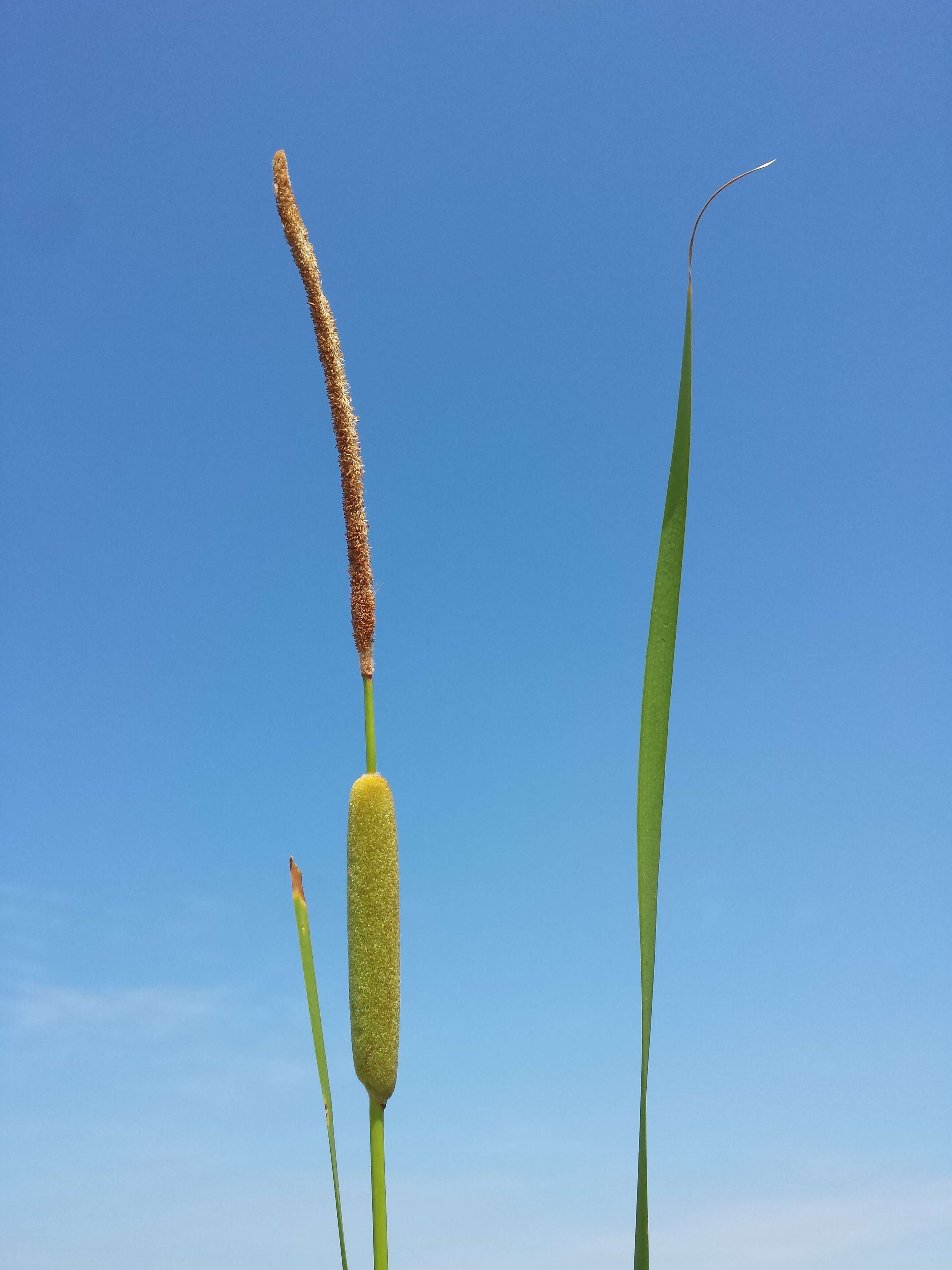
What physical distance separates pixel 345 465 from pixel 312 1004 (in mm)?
1084

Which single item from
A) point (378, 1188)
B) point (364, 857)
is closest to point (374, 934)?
point (364, 857)

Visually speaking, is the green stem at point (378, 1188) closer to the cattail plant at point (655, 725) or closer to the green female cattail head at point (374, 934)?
the green female cattail head at point (374, 934)

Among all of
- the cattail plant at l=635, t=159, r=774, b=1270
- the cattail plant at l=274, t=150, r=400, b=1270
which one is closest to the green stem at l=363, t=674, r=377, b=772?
the cattail plant at l=274, t=150, r=400, b=1270

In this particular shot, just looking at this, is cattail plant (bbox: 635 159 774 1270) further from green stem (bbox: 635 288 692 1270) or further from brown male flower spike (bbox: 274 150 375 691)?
brown male flower spike (bbox: 274 150 375 691)

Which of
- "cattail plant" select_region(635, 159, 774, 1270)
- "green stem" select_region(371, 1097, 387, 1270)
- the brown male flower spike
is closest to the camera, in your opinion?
"cattail plant" select_region(635, 159, 774, 1270)

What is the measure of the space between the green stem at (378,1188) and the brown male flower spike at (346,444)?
86 centimetres

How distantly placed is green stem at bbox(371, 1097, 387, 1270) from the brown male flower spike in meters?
0.86

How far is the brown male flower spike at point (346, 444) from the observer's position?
1.96 metres

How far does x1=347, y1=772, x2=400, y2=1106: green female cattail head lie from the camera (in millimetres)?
1806

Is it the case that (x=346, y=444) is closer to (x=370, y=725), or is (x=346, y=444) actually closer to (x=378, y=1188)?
(x=370, y=725)

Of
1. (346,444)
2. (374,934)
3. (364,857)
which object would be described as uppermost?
(346,444)

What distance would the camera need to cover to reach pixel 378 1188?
175cm

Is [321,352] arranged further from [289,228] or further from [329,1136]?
[329,1136]

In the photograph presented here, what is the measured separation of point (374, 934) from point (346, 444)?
0.96 meters
